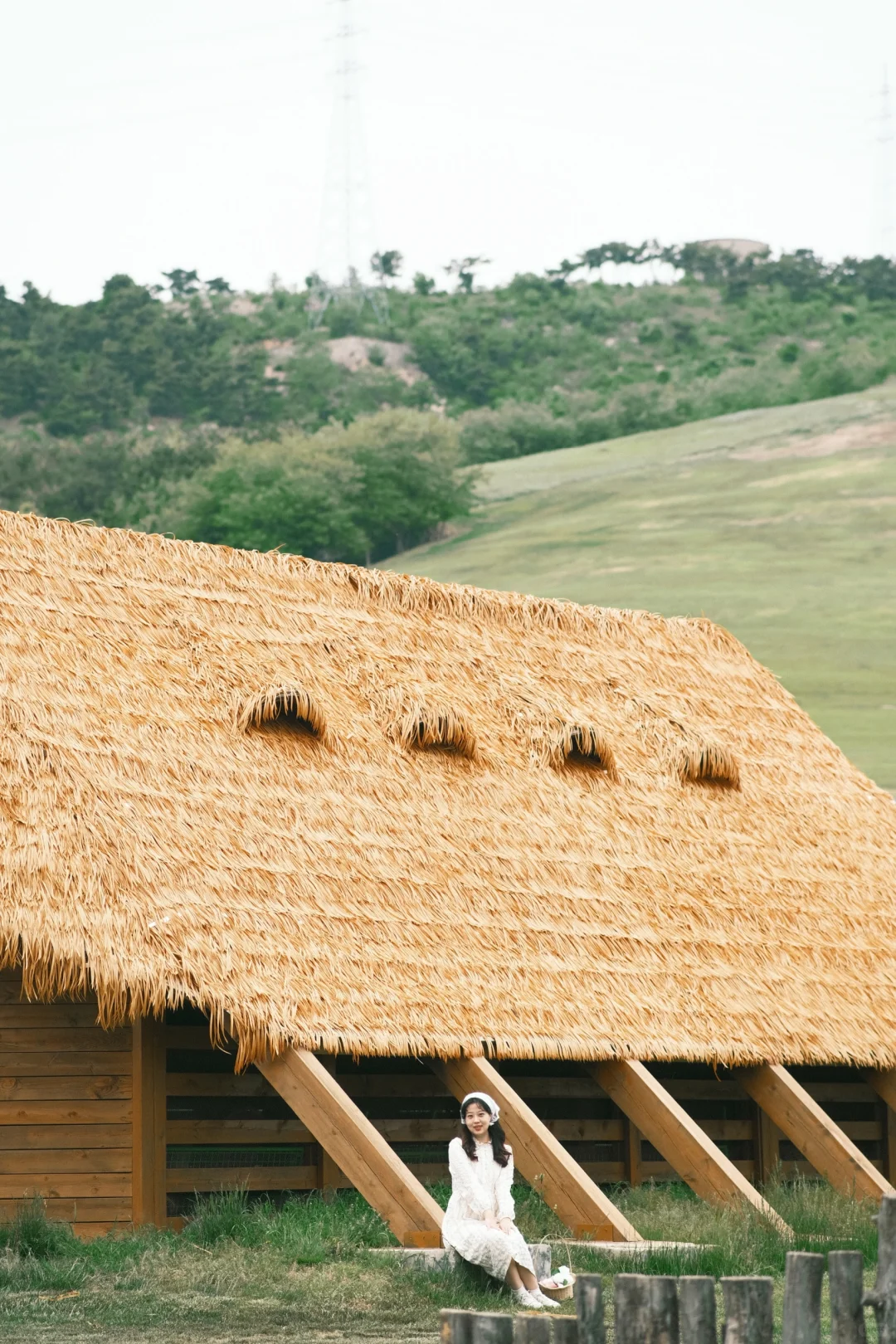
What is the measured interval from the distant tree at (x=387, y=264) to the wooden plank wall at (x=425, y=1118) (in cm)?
10011

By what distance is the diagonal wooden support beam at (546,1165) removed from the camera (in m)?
11.6

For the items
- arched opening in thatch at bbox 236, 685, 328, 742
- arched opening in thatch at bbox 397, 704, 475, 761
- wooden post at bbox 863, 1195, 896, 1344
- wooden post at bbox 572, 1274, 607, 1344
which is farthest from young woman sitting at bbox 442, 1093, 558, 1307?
arched opening in thatch at bbox 397, 704, 475, 761

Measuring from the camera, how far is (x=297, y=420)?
83438 mm

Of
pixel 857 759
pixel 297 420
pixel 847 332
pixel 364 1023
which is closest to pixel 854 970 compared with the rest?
pixel 364 1023

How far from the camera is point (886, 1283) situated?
7531mm

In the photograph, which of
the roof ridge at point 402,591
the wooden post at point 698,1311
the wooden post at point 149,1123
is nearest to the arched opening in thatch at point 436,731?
the roof ridge at point 402,591

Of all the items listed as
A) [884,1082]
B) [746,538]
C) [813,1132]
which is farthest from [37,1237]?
[746,538]

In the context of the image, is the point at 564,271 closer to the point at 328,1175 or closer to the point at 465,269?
the point at 465,269

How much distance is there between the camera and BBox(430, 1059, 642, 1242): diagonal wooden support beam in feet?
38.0

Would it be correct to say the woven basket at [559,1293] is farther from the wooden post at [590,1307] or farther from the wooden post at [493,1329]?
the wooden post at [493,1329]

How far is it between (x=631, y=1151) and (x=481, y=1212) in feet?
16.9

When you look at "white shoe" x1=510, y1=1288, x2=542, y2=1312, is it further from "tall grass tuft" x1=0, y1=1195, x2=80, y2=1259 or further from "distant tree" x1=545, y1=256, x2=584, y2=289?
"distant tree" x1=545, y1=256, x2=584, y2=289

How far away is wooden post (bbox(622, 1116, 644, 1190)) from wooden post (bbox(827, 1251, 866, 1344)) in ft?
28.0

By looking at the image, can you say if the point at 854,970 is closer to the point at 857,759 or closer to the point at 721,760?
the point at 721,760
